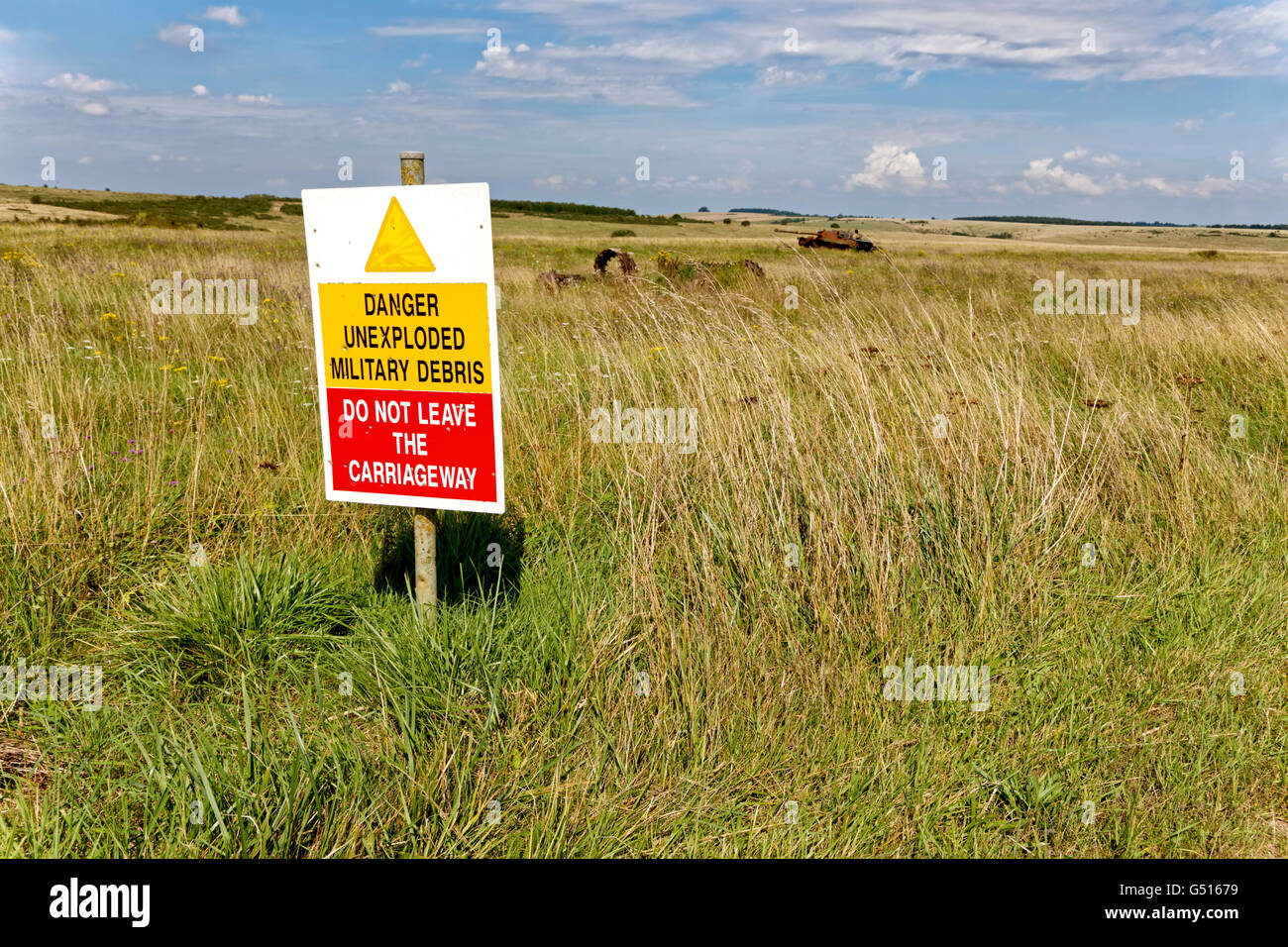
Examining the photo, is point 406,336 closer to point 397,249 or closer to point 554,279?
point 397,249

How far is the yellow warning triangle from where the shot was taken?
251 centimetres

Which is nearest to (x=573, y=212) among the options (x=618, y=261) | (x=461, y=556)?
(x=618, y=261)

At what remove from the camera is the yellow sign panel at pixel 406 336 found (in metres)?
2.49

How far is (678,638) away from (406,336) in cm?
141

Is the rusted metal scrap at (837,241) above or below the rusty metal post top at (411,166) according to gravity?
above

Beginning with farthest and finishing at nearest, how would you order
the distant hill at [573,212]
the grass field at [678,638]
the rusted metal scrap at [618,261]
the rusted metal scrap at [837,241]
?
→ the distant hill at [573,212] < the rusted metal scrap at [837,241] < the rusted metal scrap at [618,261] < the grass field at [678,638]

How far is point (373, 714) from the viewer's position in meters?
2.40

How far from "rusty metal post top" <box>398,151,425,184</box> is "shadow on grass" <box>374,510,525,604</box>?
1406 mm

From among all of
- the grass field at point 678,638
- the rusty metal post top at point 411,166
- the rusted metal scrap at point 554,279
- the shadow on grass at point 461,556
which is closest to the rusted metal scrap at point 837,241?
the rusted metal scrap at point 554,279

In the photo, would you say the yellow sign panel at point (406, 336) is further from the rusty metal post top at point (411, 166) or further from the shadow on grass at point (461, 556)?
the shadow on grass at point (461, 556)

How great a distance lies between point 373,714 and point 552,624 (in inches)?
26.5

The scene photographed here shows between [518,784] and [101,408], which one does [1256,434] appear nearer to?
[518,784]
